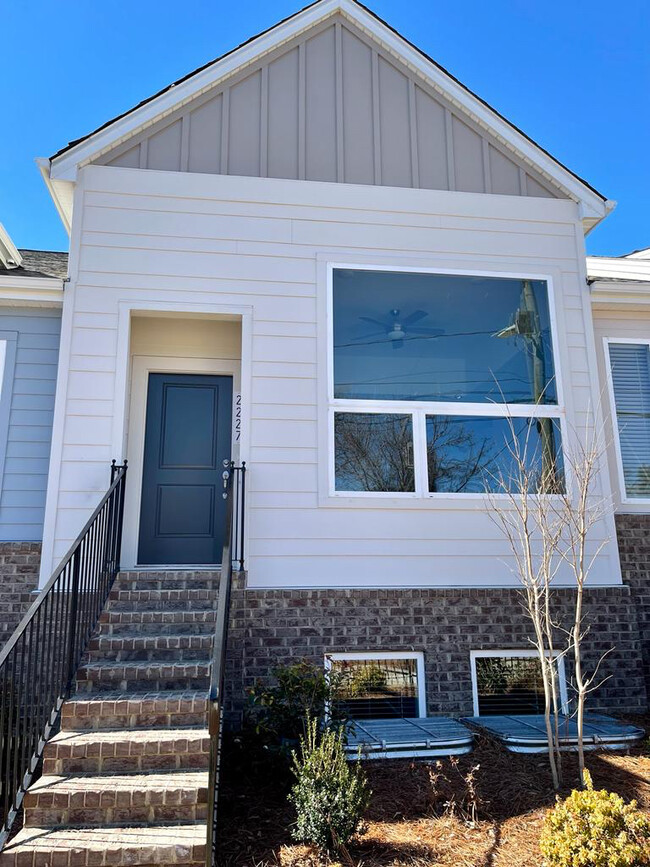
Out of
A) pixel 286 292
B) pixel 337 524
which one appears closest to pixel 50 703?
pixel 337 524

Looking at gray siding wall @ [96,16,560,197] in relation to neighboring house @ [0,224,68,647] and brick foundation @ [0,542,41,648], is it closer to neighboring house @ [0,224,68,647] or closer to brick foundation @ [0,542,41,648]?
neighboring house @ [0,224,68,647]

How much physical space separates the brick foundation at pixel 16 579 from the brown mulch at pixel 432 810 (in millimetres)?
2301

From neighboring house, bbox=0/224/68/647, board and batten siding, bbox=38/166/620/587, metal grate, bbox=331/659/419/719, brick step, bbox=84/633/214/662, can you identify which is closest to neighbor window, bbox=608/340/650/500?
board and batten siding, bbox=38/166/620/587

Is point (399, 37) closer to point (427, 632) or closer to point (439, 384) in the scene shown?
point (439, 384)

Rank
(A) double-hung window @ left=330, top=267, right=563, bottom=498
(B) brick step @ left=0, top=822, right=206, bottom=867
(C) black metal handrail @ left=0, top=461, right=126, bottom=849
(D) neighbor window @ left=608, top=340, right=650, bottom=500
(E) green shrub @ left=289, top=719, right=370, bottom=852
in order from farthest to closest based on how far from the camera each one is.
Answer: (D) neighbor window @ left=608, top=340, right=650, bottom=500 < (A) double-hung window @ left=330, top=267, right=563, bottom=498 < (C) black metal handrail @ left=0, top=461, right=126, bottom=849 < (E) green shrub @ left=289, top=719, right=370, bottom=852 < (B) brick step @ left=0, top=822, right=206, bottom=867

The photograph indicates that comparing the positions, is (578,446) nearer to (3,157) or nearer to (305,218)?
(305,218)

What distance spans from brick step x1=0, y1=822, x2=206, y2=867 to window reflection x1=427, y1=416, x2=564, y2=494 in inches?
137

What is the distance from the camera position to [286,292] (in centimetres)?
603

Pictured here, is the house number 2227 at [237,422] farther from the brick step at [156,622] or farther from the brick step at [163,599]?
the brick step at [156,622]

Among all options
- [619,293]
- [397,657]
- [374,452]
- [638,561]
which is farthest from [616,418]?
[397,657]

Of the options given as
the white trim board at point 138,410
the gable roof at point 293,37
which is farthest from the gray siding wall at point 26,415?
the gable roof at point 293,37

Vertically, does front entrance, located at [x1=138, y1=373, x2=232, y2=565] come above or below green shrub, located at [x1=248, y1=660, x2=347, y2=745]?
above

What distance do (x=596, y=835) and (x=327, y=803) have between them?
1233 millimetres

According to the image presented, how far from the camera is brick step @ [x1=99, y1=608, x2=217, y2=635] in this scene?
4.80m
